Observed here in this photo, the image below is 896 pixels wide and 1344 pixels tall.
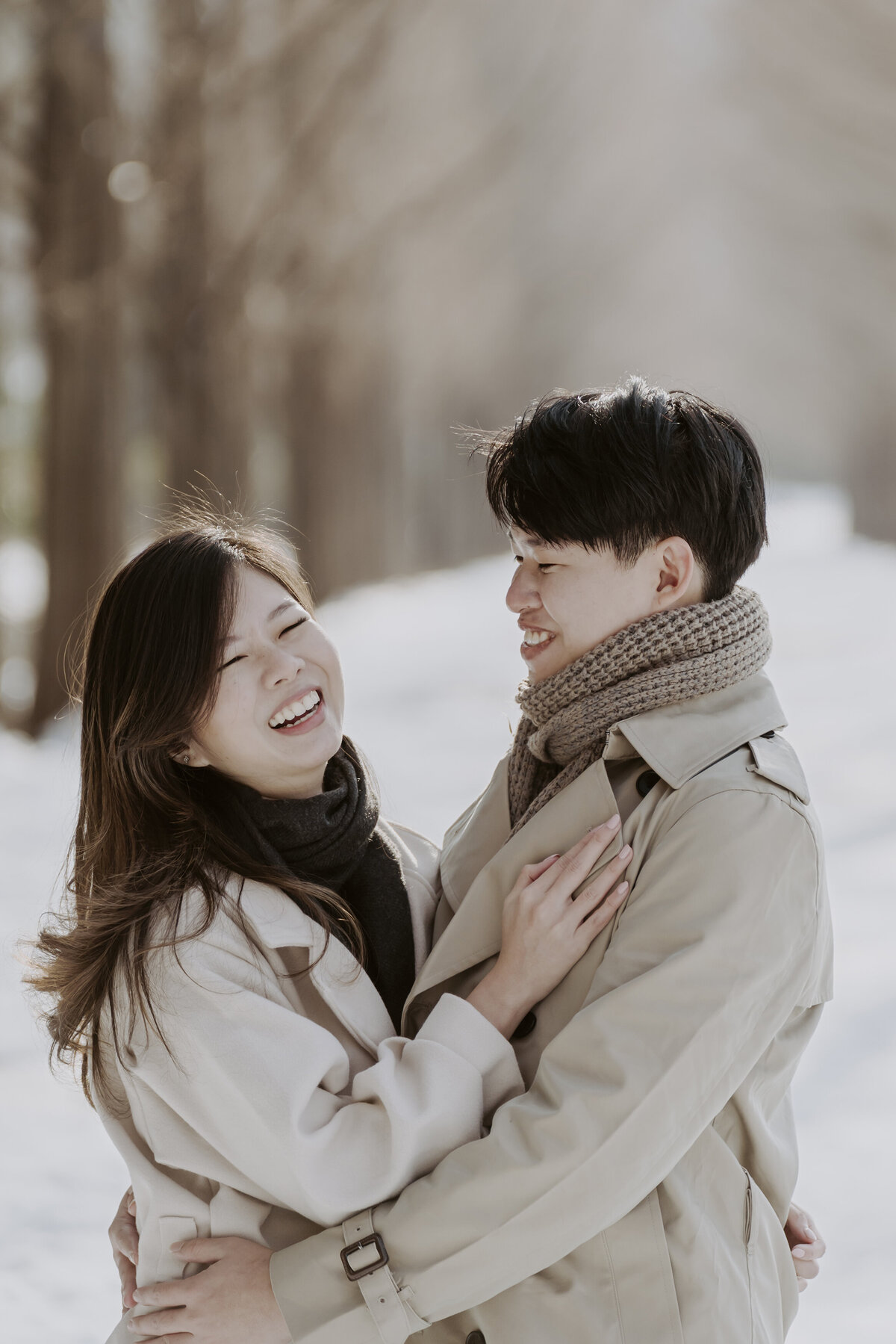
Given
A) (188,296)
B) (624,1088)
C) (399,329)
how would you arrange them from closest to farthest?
1. (624,1088)
2. (188,296)
3. (399,329)

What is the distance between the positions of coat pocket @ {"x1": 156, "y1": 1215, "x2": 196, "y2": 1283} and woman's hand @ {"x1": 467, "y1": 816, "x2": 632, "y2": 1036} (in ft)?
1.65

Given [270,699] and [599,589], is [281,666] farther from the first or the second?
[599,589]

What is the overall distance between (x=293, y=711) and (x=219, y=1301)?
83 centimetres

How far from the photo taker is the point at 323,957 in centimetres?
187

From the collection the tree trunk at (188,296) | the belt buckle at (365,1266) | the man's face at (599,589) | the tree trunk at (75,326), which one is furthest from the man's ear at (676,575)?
the tree trunk at (188,296)

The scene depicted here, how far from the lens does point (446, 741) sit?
938cm

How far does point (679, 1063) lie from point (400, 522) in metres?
16.6

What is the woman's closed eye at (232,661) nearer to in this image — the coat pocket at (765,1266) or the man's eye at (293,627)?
the man's eye at (293,627)

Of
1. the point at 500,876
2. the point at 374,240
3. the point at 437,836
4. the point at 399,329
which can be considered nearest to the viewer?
the point at 500,876

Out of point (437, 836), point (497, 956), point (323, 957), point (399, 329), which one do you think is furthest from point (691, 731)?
point (399, 329)

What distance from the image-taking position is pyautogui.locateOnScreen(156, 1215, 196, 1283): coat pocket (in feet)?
5.86

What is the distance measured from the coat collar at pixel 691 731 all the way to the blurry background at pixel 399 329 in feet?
1.33

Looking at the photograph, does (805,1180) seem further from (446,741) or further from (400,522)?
(400,522)

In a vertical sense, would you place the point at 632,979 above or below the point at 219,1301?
above
